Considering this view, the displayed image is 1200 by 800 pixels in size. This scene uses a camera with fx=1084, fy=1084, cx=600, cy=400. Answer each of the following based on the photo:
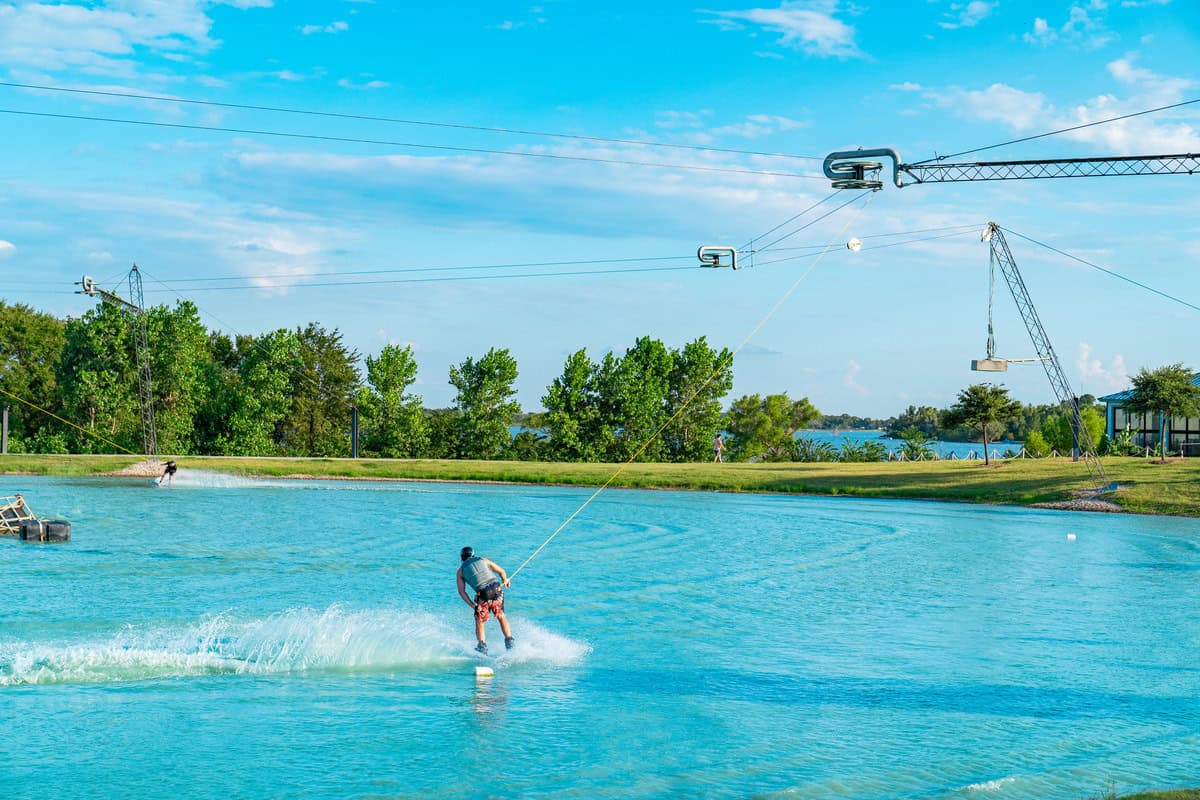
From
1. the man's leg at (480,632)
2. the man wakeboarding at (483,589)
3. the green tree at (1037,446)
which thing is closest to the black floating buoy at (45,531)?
the man wakeboarding at (483,589)

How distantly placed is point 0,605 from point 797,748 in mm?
17018

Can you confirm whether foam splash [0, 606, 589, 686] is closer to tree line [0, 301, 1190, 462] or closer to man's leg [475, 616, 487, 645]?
man's leg [475, 616, 487, 645]

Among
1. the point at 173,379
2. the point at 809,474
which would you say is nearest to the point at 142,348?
the point at 173,379

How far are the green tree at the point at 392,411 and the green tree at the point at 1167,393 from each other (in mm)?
51168

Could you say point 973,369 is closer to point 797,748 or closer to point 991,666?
point 991,666

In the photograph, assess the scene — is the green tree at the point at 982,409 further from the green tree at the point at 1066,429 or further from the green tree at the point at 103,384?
the green tree at the point at 103,384

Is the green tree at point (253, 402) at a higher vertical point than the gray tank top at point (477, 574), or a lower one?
higher

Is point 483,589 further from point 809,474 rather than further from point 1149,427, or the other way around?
point 1149,427

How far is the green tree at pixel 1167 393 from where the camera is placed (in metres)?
66.2

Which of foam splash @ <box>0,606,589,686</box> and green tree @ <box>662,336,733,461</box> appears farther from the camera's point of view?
green tree @ <box>662,336,733,461</box>

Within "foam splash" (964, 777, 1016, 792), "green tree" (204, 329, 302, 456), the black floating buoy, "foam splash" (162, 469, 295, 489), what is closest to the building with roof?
"foam splash" (162, 469, 295, 489)

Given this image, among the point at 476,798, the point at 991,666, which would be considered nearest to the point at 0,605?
the point at 476,798

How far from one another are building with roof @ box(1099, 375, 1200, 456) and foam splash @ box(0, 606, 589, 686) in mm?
67701

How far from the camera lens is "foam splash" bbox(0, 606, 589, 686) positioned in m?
17.2
